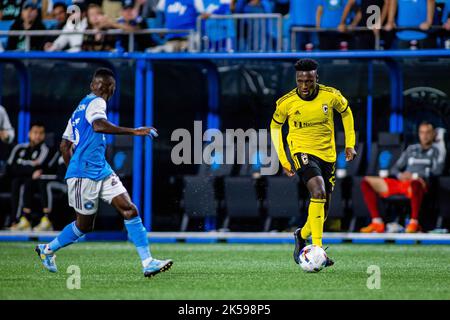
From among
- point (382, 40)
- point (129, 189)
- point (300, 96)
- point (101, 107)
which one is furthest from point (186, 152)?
point (101, 107)

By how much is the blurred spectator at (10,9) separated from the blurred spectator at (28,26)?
12cm

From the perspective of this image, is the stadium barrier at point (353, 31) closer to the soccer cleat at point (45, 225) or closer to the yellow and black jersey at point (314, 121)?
the soccer cleat at point (45, 225)

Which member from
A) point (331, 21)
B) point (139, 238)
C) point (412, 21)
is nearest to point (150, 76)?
point (331, 21)

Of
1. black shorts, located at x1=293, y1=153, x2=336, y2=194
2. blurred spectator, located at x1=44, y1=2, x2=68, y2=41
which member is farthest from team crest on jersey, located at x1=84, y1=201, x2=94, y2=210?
blurred spectator, located at x1=44, y1=2, x2=68, y2=41

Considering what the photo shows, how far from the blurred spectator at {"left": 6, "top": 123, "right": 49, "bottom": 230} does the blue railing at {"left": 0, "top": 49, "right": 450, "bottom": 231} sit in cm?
126

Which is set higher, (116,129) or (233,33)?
(233,33)

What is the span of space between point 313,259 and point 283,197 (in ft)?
21.6

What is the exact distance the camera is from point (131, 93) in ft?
66.7

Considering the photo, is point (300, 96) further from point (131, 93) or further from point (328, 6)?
point (131, 93)

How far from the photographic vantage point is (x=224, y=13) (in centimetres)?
1844

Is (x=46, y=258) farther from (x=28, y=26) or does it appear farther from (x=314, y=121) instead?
(x=28, y=26)

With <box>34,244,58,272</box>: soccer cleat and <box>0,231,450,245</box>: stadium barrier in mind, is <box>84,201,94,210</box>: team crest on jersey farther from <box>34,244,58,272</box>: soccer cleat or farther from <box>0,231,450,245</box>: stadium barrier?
<box>0,231,450,245</box>: stadium barrier

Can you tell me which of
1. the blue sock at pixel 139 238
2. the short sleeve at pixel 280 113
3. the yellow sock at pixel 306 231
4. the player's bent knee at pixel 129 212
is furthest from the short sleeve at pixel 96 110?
the yellow sock at pixel 306 231

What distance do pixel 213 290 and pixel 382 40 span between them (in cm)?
865
